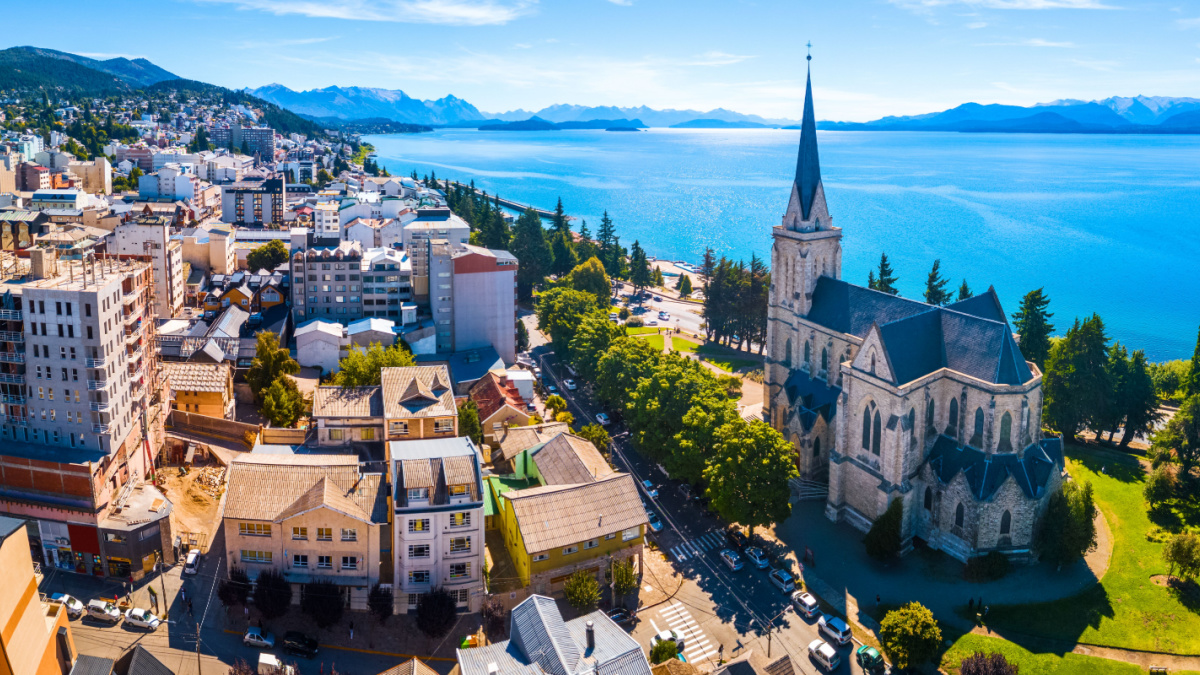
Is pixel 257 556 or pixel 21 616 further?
pixel 257 556

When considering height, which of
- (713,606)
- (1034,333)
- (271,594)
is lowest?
(713,606)

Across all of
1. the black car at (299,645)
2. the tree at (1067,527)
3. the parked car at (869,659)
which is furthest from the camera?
the tree at (1067,527)

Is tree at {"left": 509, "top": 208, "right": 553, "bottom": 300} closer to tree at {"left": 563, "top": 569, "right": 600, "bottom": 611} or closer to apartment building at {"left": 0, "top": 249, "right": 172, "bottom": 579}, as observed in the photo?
apartment building at {"left": 0, "top": 249, "right": 172, "bottom": 579}

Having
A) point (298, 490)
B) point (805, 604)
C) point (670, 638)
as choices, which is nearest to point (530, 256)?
point (298, 490)

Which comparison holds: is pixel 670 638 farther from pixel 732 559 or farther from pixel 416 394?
pixel 416 394

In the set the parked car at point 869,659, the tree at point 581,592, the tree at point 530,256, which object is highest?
the tree at point 530,256

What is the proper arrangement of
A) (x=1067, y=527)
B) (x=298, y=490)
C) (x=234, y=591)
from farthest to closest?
(x=1067, y=527) → (x=298, y=490) → (x=234, y=591)

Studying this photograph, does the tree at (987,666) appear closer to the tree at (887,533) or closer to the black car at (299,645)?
the tree at (887,533)

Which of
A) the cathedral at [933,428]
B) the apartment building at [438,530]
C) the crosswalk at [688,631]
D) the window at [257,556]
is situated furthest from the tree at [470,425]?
the cathedral at [933,428]

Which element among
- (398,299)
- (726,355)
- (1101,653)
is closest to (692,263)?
(726,355)
